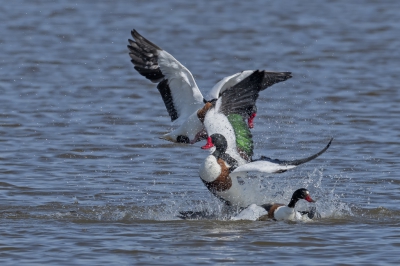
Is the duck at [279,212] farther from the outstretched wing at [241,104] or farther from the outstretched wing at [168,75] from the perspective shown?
the outstretched wing at [168,75]

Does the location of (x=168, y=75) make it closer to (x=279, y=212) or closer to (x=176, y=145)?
(x=279, y=212)

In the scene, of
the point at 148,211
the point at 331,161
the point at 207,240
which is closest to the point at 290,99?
the point at 331,161

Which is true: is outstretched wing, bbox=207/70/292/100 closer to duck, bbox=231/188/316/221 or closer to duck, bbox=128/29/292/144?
duck, bbox=128/29/292/144

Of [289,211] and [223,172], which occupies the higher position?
[223,172]

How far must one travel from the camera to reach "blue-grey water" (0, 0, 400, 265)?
8500 millimetres

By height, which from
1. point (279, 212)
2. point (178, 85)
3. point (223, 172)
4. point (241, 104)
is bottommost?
point (279, 212)

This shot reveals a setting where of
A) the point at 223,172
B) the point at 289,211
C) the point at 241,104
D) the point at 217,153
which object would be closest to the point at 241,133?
the point at 241,104

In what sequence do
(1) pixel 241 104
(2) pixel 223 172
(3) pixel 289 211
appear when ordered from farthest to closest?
1. (1) pixel 241 104
2. (2) pixel 223 172
3. (3) pixel 289 211

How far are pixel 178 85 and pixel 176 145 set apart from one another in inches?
102

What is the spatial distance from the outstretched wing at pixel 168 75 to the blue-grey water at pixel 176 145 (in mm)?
942

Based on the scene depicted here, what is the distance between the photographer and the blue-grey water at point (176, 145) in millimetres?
8500

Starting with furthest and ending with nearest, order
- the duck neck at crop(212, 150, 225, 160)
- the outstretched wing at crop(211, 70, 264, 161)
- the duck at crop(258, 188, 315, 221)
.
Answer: the outstretched wing at crop(211, 70, 264, 161) < the duck neck at crop(212, 150, 225, 160) < the duck at crop(258, 188, 315, 221)

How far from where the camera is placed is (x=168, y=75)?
10.5 metres

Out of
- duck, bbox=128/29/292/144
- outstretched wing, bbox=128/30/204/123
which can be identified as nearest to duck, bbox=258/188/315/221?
duck, bbox=128/29/292/144
